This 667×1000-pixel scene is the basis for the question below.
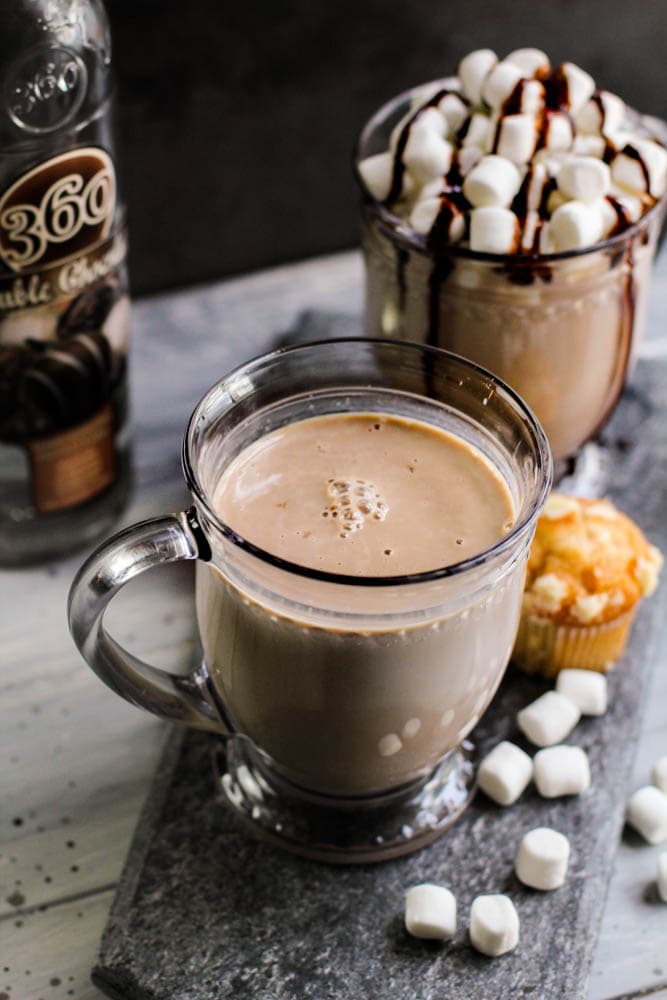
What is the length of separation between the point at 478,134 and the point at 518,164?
0.06 meters

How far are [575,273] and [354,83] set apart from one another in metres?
0.76

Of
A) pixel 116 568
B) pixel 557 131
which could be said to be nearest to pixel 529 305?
pixel 557 131

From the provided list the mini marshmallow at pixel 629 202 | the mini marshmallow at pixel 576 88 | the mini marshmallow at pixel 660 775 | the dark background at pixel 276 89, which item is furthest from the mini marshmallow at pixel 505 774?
the dark background at pixel 276 89

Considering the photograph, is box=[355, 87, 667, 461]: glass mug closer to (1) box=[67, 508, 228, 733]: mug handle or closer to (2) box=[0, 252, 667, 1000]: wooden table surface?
(2) box=[0, 252, 667, 1000]: wooden table surface

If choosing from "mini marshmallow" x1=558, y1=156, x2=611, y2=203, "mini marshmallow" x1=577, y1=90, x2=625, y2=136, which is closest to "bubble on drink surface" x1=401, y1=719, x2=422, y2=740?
"mini marshmallow" x1=558, y1=156, x2=611, y2=203

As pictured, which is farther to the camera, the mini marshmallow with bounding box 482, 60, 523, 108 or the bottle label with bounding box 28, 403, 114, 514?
the bottle label with bounding box 28, 403, 114, 514

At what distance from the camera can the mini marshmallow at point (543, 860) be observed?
3.61 feet

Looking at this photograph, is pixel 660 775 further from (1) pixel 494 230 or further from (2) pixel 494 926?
(1) pixel 494 230

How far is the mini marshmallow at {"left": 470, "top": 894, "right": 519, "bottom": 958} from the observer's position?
1.05m

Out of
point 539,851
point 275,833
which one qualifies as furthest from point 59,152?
point 539,851

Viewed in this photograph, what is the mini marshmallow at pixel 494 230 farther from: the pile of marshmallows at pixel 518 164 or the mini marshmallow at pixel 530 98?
the mini marshmallow at pixel 530 98

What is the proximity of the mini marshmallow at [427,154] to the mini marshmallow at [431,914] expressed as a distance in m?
0.64

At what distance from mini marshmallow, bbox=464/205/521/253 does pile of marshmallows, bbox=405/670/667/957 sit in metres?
0.40

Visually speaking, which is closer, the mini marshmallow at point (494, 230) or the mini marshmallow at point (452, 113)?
the mini marshmallow at point (494, 230)
